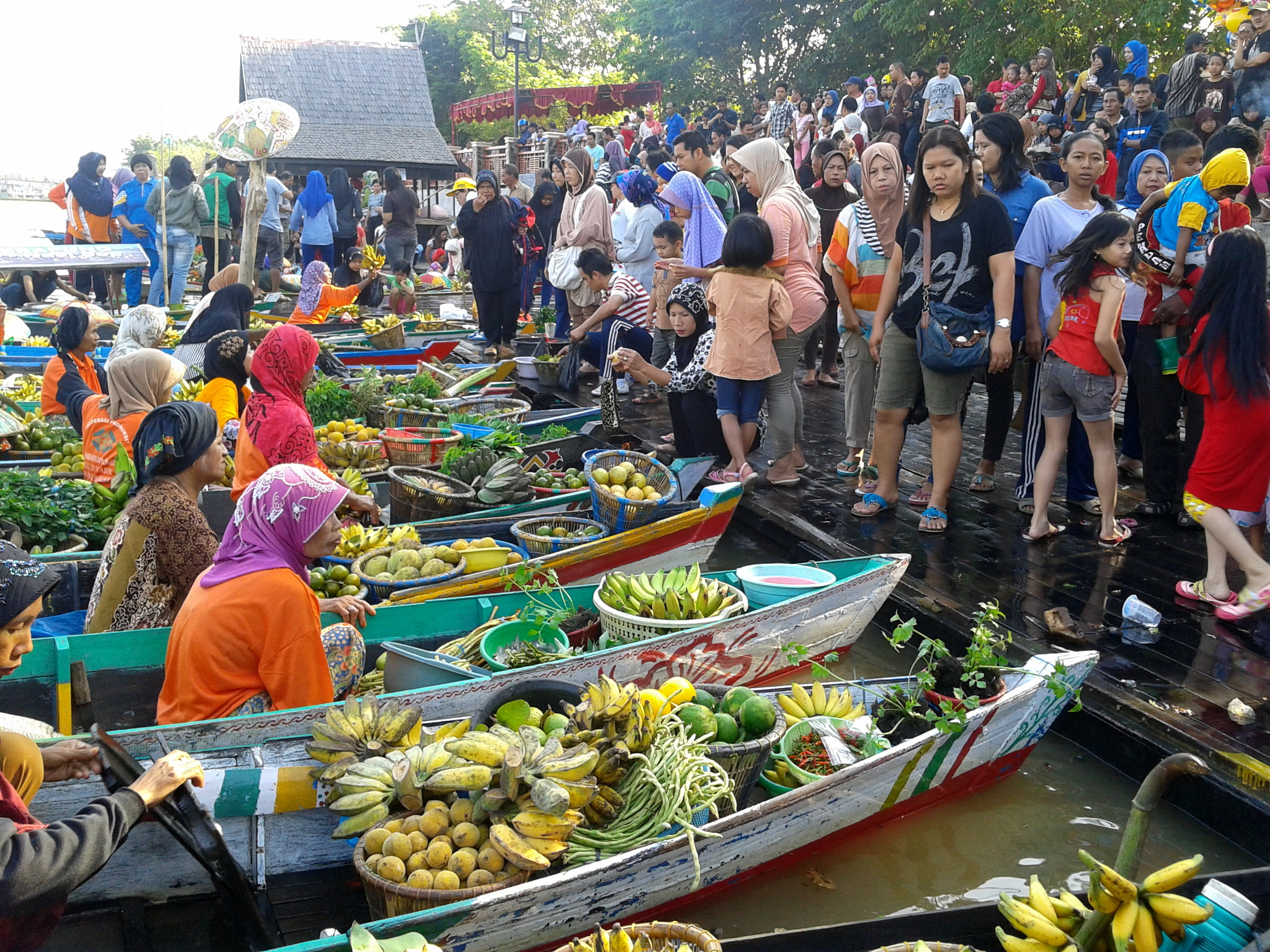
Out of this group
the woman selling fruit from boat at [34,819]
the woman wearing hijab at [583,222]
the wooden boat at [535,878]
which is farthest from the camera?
the woman wearing hijab at [583,222]

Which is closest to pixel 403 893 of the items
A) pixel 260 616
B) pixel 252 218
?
pixel 260 616

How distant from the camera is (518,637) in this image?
4.60 metres

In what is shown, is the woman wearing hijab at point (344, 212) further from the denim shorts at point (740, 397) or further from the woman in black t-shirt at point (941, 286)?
the woman in black t-shirt at point (941, 286)

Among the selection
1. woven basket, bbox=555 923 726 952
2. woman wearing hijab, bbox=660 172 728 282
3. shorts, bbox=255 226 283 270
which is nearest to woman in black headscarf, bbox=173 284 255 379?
woman wearing hijab, bbox=660 172 728 282

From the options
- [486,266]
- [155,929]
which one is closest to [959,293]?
[155,929]

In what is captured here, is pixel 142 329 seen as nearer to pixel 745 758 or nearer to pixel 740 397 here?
pixel 740 397

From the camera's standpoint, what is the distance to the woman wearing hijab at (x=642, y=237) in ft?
33.4

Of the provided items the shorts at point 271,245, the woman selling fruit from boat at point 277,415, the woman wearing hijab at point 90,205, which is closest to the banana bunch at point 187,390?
the woman selling fruit from boat at point 277,415

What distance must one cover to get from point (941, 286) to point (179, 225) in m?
13.1

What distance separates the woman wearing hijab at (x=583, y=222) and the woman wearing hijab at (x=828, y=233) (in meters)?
2.26

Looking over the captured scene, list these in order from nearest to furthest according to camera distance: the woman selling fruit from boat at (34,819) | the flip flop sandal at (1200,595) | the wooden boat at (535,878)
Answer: the woman selling fruit from boat at (34,819)
the wooden boat at (535,878)
the flip flop sandal at (1200,595)

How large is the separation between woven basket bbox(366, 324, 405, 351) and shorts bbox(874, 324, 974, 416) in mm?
7187

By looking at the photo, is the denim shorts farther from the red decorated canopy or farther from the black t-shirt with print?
the red decorated canopy

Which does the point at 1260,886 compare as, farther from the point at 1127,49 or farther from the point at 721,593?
the point at 1127,49
